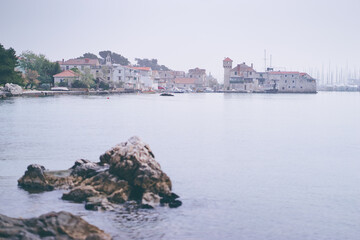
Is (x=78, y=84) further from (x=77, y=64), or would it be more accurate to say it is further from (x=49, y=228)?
(x=49, y=228)

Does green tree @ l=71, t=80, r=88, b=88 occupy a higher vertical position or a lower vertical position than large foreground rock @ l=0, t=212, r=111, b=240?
higher

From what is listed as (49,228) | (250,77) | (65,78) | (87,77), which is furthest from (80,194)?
(250,77)

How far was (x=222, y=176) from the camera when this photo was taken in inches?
1057

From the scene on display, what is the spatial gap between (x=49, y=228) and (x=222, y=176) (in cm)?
1468

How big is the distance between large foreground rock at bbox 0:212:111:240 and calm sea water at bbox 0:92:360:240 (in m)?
1.84

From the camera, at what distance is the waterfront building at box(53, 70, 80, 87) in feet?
420

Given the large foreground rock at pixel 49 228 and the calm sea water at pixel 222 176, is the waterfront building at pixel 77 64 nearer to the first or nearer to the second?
the calm sea water at pixel 222 176

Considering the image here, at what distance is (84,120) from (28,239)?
1928 inches

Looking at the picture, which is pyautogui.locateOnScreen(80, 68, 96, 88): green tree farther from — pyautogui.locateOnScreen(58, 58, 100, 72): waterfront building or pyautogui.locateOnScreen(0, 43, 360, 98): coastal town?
pyautogui.locateOnScreen(58, 58, 100, 72): waterfront building

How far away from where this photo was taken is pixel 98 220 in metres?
17.0

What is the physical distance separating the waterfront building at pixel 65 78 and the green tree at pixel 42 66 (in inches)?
69.4

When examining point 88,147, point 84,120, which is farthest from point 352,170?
point 84,120

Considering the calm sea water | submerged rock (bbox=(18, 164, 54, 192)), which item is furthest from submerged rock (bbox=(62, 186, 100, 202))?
submerged rock (bbox=(18, 164, 54, 192))

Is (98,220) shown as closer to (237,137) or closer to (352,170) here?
(352,170)
